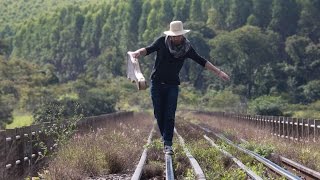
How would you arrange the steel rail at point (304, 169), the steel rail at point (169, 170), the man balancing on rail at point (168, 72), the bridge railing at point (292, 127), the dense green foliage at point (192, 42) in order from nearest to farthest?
the steel rail at point (169, 170), the steel rail at point (304, 169), the man balancing on rail at point (168, 72), the bridge railing at point (292, 127), the dense green foliage at point (192, 42)

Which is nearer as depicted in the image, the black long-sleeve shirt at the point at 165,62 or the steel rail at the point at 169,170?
the steel rail at the point at 169,170

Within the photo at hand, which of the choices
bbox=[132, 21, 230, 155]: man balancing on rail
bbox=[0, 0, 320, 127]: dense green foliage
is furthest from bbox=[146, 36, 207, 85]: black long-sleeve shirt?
bbox=[0, 0, 320, 127]: dense green foliage

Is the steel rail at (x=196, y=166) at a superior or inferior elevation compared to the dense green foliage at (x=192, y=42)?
inferior

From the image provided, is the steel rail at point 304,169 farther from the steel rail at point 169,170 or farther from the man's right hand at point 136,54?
the man's right hand at point 136,54

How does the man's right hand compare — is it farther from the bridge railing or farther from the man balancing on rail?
the bridge railing

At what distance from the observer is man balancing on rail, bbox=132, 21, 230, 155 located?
9781 mm

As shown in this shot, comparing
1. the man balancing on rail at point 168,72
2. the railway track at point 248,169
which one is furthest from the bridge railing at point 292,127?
the man balancing on rail at point 168,72

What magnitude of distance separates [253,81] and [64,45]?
7024cm

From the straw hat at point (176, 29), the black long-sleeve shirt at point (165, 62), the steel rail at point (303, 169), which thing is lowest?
the steel rail at point (303, 169)

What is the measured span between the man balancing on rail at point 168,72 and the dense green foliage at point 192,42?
181 feet

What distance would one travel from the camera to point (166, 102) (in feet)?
33.1

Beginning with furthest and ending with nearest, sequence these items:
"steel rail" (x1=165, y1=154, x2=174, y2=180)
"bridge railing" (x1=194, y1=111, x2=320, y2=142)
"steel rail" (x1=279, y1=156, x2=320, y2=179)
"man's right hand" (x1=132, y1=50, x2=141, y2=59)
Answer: "bridge railing" (x1=194, y1=111, x2=320, y2=142), "man's right hand" (x1=132, y1=50, x2=141, y2=59), "steel rail" (x1=279, y1=156, x2=320, y2=179), "steel rail" (x1=165, y1=154, x2=174, y2=180)

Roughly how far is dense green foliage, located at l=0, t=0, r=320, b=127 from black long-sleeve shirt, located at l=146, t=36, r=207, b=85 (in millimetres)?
55376

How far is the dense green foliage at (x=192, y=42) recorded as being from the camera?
9736 cm
